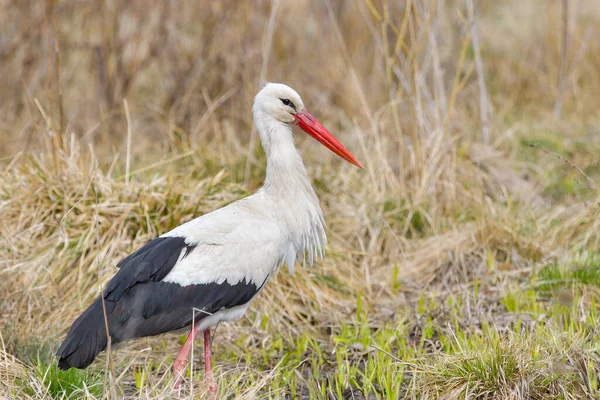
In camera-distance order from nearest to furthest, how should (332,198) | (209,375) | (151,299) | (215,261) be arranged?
(209,375)
(151,299)
(215,261)
(332,198)

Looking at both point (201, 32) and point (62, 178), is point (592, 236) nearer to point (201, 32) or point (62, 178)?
point (62, 178)

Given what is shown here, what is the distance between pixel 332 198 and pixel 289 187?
1.61 metres

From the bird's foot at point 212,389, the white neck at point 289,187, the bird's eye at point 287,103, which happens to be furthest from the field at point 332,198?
the bird's eye at point 287,103

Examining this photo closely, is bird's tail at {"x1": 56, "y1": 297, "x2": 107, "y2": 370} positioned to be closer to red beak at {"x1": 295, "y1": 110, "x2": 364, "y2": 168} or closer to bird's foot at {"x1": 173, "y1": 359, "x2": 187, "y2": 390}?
bird's foot at {"x1": 173, "y1": 359, "x2": 187, "y2": 390}

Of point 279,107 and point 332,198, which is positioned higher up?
point 279,107

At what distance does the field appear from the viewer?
375 centimetres

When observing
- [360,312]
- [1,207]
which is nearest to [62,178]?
[1,207]

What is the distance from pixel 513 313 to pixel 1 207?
2.77m

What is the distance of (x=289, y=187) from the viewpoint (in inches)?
156

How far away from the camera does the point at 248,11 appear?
21.2 ft

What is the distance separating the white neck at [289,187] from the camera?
13.0ft

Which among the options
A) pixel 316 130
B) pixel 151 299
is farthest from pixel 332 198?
pixel 151 299

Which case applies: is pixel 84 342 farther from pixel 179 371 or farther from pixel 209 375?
pixel 209 375

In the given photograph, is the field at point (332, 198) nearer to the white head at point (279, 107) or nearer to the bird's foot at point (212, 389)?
the bird's foot at point (212, 389)
